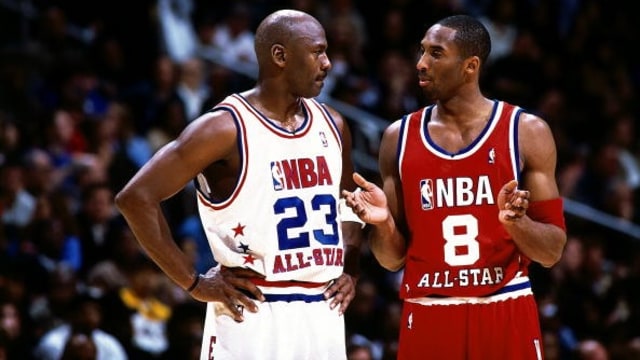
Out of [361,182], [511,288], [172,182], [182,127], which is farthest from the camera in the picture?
[182,127]

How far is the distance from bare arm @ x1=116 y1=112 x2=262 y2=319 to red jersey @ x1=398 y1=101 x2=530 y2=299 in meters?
0.90

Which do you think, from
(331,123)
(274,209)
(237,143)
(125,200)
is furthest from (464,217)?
(125,200)

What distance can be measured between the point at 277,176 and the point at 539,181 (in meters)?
1.29

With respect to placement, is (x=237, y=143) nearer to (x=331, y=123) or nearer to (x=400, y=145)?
(x=331, y=123)

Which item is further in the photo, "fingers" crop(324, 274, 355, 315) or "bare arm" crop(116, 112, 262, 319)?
"fingers" crop(324, 274, 355, 315)

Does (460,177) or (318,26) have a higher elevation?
(318,26)

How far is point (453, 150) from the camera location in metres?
6.62

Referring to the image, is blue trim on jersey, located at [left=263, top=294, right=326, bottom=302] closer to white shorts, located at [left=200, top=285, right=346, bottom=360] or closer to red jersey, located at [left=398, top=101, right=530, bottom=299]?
white shorts, located at [left=200, top=285, right=346, bottom=360]

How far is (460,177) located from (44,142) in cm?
662

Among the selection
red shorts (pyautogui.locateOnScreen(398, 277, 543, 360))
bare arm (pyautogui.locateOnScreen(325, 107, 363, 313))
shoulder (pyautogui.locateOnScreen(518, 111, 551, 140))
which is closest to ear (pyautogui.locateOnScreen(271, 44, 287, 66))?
bare arm (pyautogui.locateOnScreen(325, 107, 363, 313))

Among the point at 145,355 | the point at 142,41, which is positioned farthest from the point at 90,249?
the point at 142,41

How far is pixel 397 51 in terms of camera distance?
14.7 meters

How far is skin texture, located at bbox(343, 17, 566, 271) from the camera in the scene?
638cm

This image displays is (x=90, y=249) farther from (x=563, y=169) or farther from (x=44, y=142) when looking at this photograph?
(x=563, y=169)
